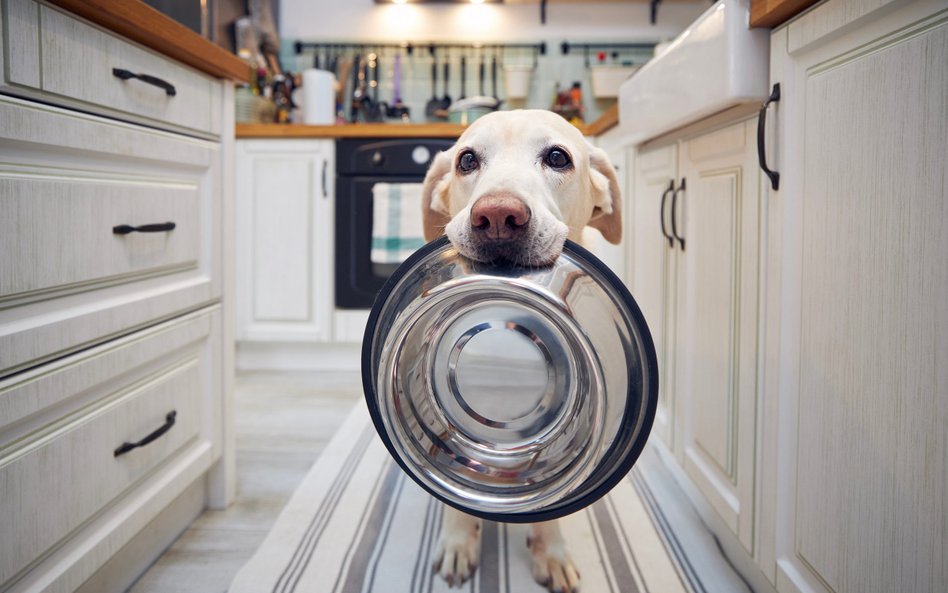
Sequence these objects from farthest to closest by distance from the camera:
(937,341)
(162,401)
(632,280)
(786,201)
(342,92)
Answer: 1. (342,92)
2. (632,280)
3. (162,401)
4. (786,201)
5. (937,341)

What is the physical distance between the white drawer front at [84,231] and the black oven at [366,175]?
1599 millimetres

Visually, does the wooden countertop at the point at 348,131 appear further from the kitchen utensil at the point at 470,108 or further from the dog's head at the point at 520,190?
the dog's head at the point at 520,190

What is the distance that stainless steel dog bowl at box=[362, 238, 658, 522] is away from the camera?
0.89 metres

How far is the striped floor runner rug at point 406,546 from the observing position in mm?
1182

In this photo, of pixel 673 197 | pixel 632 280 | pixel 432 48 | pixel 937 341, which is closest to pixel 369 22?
pixel 432 48

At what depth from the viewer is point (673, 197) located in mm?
1588

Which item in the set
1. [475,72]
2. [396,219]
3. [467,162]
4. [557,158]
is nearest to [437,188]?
[467,162]

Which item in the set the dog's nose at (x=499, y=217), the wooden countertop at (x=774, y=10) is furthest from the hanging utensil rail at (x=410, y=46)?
the dog's nose at (x=499, y=217)

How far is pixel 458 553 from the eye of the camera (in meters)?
1.20

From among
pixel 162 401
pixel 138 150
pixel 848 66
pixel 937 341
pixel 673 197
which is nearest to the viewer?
pixel 937 341

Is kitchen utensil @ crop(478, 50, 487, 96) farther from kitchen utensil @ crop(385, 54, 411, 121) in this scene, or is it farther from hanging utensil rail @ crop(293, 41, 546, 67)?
kitchen utensil @ crop(385, 54, 411, 121)

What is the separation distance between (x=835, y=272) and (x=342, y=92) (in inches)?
122

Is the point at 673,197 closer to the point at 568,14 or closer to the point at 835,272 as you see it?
the point at 835,272

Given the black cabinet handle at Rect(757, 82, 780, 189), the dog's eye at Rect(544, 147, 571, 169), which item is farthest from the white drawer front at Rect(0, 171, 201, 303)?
the black cabinet handle at Rect(757, 82, 780, 189)
